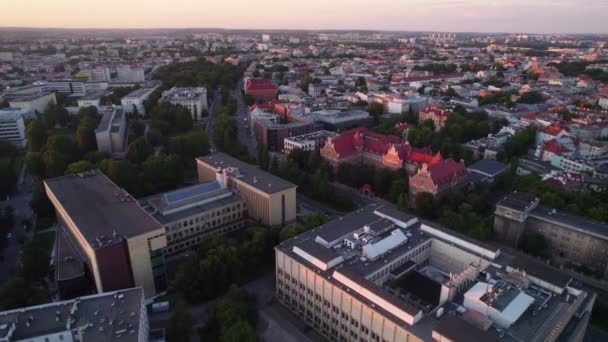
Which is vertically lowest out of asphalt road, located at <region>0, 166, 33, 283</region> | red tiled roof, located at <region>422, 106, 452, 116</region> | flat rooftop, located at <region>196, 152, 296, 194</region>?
asphalt road, located at <region>0, 166, 33, 283</region>

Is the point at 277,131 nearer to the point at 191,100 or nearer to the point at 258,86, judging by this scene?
the point at 191,100

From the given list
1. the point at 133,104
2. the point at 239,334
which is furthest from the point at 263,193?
the point at 133,104

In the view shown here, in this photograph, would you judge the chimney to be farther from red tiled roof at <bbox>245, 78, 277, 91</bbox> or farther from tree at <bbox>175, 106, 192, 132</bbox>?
red tiled roof at <bbox>245, 78, 277, 91</bbox>

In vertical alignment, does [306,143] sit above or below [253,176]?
below

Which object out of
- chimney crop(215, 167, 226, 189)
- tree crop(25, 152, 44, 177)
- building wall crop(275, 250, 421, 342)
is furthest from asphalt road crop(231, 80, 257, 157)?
building wall crop(275, 250, 421, 342)

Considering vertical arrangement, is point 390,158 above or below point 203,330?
above

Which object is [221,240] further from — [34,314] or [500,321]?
[500,321]

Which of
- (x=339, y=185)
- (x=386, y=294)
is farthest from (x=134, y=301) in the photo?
(x=339, y=185)
